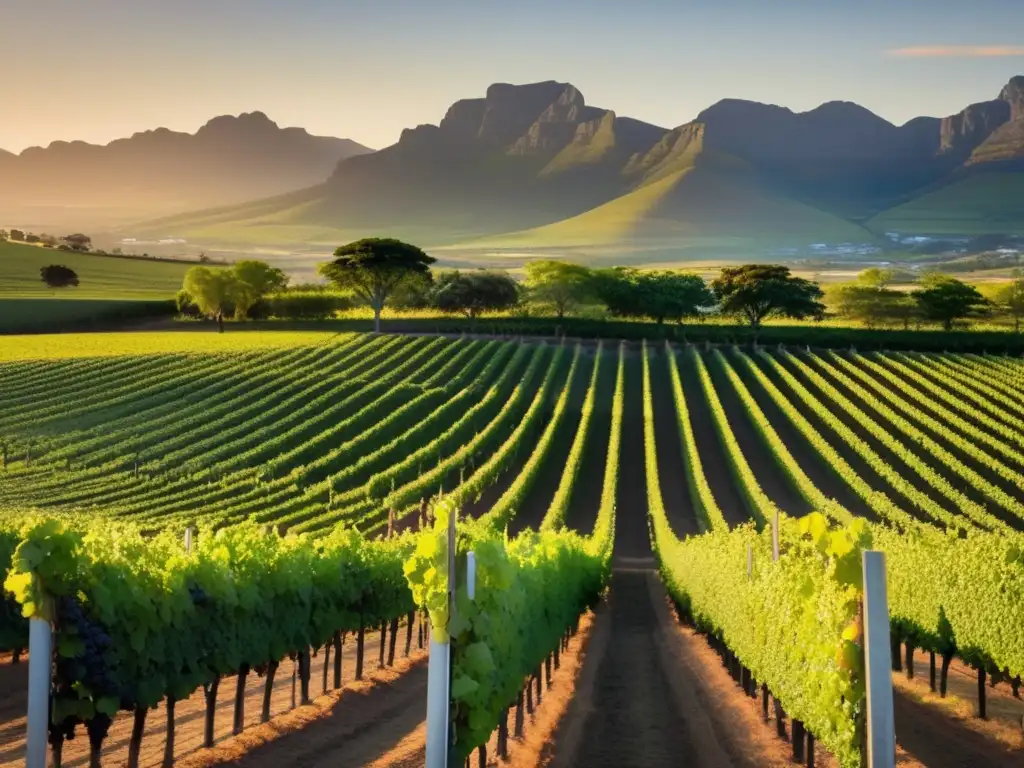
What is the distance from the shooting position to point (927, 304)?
93688mm

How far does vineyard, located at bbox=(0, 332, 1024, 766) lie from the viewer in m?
12.5

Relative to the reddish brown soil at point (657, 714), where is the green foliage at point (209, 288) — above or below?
above

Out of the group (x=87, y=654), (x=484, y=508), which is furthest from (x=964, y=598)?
(x=484, y=508)

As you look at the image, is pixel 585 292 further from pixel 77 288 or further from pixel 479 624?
pixel 479 624

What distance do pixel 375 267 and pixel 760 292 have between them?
27599 millimetres

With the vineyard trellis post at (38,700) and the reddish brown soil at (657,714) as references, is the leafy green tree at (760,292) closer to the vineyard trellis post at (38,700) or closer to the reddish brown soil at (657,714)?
the reddish brown soil at (657,714)

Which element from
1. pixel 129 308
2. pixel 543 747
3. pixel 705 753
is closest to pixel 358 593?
pixel 543 747

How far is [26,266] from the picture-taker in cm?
13450

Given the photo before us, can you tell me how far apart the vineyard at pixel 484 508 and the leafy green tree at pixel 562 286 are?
20.8 metres

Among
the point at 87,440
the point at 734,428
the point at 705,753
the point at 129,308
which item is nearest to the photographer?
the point at 705,753

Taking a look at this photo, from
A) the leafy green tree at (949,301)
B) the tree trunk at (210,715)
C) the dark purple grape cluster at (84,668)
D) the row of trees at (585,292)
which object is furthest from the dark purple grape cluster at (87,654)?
the leafy green tree at (949,301)

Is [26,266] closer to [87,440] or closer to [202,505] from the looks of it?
[87,440]

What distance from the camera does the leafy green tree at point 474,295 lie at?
99.7 meters

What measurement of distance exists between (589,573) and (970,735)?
1479 centimetres
